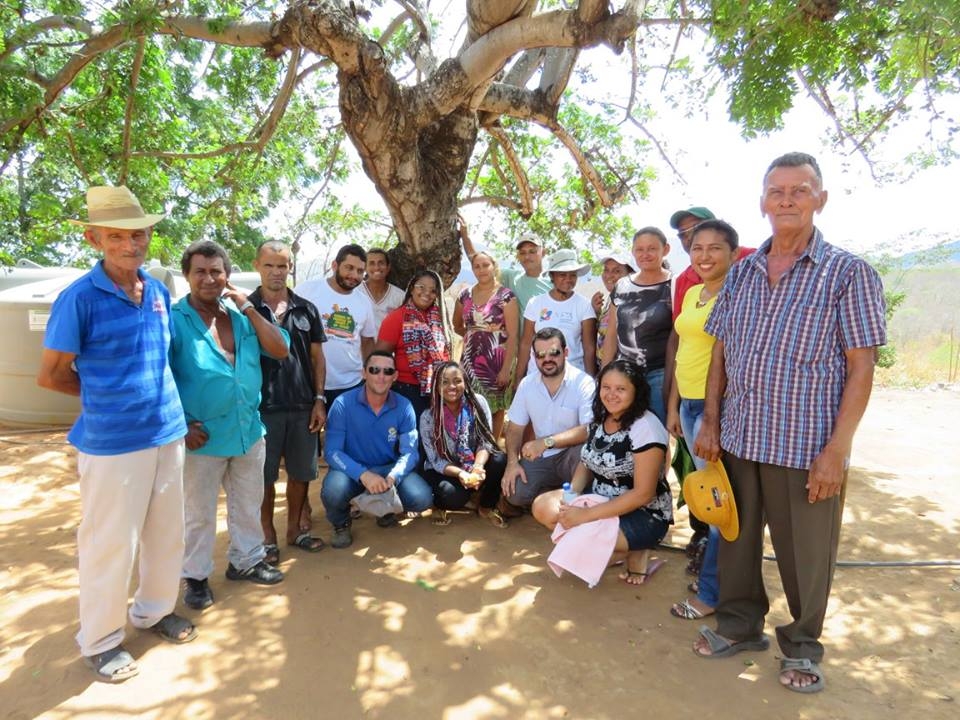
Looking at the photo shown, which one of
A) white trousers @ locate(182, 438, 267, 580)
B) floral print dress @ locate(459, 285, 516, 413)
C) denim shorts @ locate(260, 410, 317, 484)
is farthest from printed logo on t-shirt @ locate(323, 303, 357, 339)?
white trousers @ locate(182, 438, 267, 580)

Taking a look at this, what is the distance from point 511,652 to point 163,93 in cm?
572

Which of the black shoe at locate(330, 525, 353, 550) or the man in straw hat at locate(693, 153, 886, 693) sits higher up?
the man in straw hat at locate(693, 153, 886, 693)

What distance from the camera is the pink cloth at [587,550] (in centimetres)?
338

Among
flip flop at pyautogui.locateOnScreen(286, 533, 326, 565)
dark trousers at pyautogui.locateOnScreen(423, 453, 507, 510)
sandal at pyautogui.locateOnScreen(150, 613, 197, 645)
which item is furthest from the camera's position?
dark trousers at pyautogui.locateOnScreen(423, 453, 507, 510)

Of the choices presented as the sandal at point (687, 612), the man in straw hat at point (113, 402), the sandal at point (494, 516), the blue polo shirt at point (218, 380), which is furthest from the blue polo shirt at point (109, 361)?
the sandal at point (687, 612)

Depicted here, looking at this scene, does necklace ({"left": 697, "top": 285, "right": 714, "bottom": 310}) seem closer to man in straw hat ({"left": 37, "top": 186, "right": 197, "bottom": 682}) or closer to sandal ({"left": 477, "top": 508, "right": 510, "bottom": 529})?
sandal ({"left": 477, "top": 508, "right": 510, "bottom": 529})

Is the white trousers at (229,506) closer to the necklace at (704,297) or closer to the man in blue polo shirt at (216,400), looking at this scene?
the man in blue polo shirt at (216,400)

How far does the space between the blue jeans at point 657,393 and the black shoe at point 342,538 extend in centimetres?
214

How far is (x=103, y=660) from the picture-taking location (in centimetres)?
266

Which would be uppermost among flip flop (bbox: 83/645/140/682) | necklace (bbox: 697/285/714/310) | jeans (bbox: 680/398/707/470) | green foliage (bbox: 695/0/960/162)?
green foliage (bbox: 695/0/960/162)

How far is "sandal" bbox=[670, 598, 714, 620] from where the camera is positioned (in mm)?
3146

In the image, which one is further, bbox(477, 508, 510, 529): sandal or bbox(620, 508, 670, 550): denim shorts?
bbox(477, 508, 510, 529): sandal

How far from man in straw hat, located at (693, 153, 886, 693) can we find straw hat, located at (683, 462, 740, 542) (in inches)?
2.4

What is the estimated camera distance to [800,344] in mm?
2484
